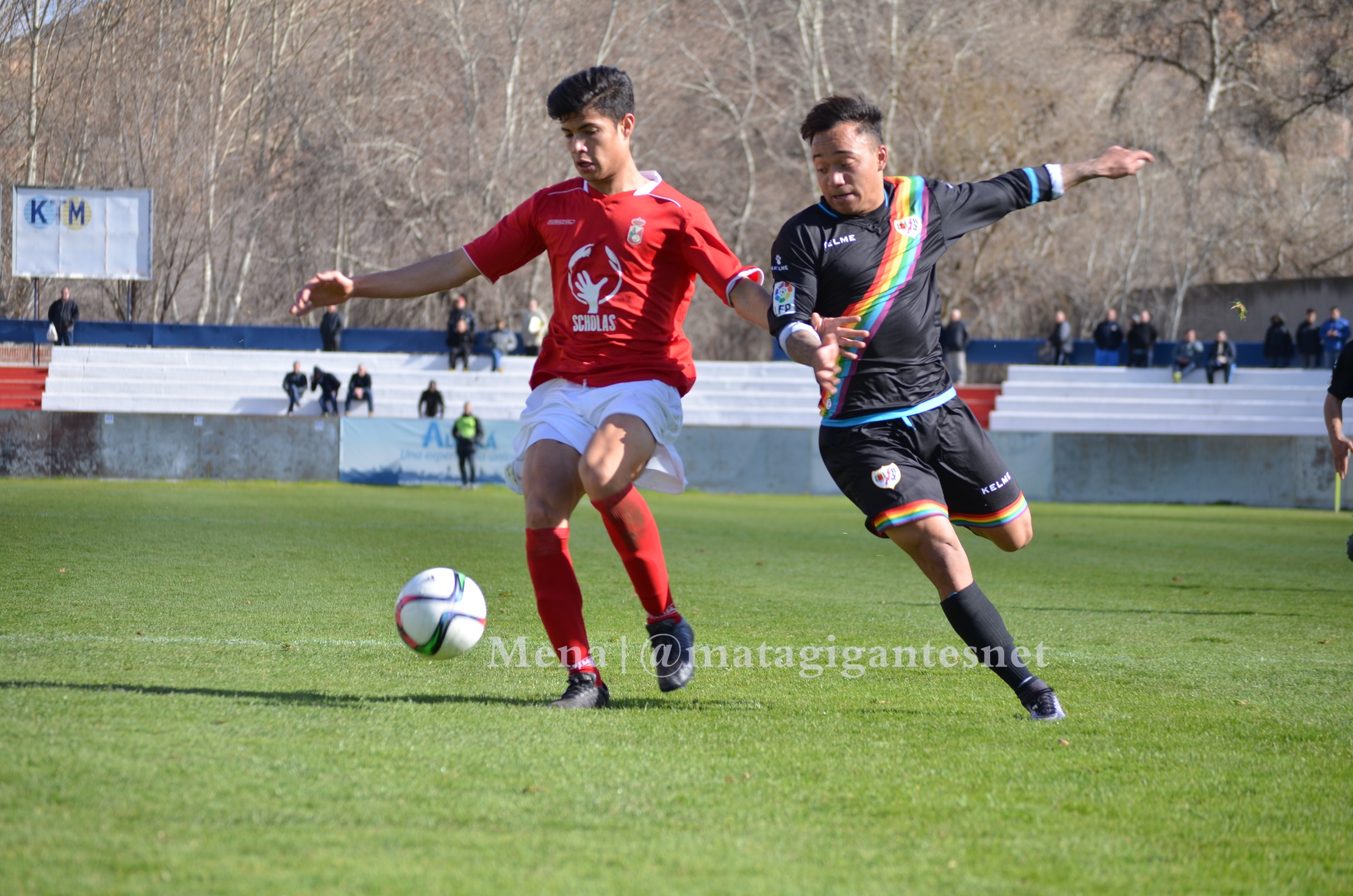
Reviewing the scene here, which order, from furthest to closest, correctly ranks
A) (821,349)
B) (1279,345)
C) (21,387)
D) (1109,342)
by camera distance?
(1109,342)
(1279,345)
(21,387)
(821,349)

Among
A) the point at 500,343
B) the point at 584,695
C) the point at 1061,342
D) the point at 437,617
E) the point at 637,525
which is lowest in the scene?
the point at 584,695

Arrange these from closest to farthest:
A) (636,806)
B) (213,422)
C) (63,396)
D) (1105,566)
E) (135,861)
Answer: (135,861), (636,806), (1105,566), (213,422), (63,396)

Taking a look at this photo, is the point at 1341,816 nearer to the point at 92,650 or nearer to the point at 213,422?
the point at 92,650

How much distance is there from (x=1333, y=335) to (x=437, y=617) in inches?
1171

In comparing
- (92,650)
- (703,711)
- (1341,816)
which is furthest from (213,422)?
(1341,816)

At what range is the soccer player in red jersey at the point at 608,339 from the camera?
4.95 m

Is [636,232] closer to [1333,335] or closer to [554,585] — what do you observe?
[554,585]

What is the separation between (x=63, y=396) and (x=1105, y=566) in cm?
2411

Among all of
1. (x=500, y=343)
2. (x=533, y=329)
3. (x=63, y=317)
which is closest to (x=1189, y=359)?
A: (x=533, y=329)

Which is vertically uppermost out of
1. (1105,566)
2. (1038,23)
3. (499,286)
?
(1038,23)

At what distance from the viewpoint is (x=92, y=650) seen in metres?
5.48

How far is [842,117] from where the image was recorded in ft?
15.9

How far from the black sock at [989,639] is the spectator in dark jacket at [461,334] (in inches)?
1045

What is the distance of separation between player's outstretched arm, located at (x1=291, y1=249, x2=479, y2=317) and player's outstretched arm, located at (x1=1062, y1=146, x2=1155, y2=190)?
2358 millimetres
